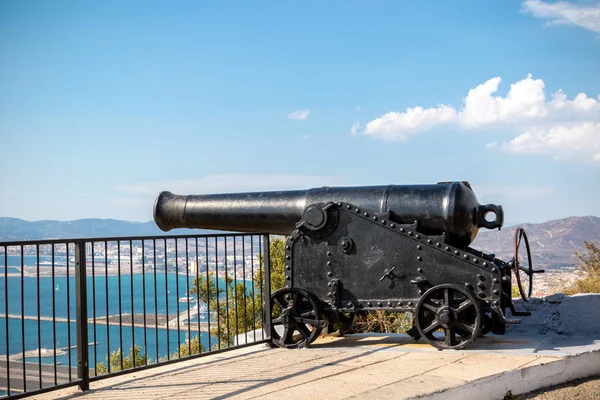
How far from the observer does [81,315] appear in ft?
15.3

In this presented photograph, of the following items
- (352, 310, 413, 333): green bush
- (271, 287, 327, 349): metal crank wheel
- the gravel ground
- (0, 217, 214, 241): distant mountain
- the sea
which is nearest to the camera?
the sea

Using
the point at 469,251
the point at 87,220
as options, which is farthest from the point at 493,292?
the point at 87,220

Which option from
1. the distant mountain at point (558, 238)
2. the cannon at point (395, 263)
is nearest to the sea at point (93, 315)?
the cannon at point (395, 263)

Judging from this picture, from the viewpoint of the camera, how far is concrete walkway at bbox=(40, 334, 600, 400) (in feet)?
14.4

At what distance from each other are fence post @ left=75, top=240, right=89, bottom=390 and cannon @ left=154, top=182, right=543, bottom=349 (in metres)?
2.04

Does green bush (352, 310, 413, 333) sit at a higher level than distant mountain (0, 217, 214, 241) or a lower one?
lower

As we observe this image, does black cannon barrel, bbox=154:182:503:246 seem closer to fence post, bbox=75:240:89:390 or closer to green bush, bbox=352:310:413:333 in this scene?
green bush, bbox=352:310:413:333

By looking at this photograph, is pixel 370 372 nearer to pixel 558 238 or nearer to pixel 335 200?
pixel 335 200

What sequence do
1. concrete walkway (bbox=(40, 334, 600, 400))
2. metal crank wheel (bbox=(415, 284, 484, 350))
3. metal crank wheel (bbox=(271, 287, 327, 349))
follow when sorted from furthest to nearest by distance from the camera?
metal crank wheel (bbox=(271, 287, 327, 349)) → metal crank wheel (bbox=(415, 284, 484, 350)) → concrete walkway (bbox=(40, 334, 600, 400))

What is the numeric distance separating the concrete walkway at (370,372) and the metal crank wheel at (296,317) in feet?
0.47

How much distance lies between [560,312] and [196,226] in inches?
153

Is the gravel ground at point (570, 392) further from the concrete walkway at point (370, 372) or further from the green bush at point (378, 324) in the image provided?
the green bush at point (378, 324)

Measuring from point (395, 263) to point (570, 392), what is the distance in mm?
1711

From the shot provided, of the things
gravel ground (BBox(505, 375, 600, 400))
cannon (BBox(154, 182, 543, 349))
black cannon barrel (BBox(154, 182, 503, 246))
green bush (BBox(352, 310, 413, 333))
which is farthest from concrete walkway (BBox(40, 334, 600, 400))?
green bush (BBox(352, 310, 413, 333))
